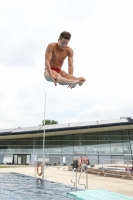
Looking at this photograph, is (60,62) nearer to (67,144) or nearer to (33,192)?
(33,192)

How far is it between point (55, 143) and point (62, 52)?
1150 inches

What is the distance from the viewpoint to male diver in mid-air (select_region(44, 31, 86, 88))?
4.11 m

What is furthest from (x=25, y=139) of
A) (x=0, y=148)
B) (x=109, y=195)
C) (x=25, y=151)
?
(x=109, y=195)

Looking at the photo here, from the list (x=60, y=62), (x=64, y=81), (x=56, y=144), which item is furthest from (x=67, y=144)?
(x=64, y=81)

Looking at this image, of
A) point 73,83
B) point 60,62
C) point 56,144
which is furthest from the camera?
point 56,144

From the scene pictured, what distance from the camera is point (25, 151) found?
33.0 m

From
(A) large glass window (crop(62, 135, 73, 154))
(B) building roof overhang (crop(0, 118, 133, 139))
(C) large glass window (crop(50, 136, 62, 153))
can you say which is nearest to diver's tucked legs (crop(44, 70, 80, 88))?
(B) building roof overhang (crop(0, 118, 133, 139))

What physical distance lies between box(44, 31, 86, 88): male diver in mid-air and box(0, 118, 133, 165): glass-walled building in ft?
70.8

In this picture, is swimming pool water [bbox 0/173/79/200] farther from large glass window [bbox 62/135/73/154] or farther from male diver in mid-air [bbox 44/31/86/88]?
large glass window [bbox 62/135/73/154]

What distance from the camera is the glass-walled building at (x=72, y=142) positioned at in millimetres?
27281

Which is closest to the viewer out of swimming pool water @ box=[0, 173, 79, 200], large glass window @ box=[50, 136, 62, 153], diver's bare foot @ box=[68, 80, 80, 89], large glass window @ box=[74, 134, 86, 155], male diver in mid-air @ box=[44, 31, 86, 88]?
male diver in mid-air @ box=[44, 31, 86, 88]

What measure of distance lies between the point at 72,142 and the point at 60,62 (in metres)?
27.7

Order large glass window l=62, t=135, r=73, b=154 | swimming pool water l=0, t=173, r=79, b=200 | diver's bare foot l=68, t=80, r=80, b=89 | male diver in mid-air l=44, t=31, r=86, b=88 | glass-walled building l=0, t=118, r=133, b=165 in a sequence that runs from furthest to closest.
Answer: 1. large glass window l=62, t=135, r=73, b=154
2. glass-walled building l=0, t=118, r=133, b=165
3. swimming pool water l=0, t=173, r=79, b=200
4. diver's bare foot l=68, t=80, r=80, b=89
5. male diver in mid-air l=44, t=31, r=86, b=88

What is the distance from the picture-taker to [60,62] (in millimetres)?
4652
